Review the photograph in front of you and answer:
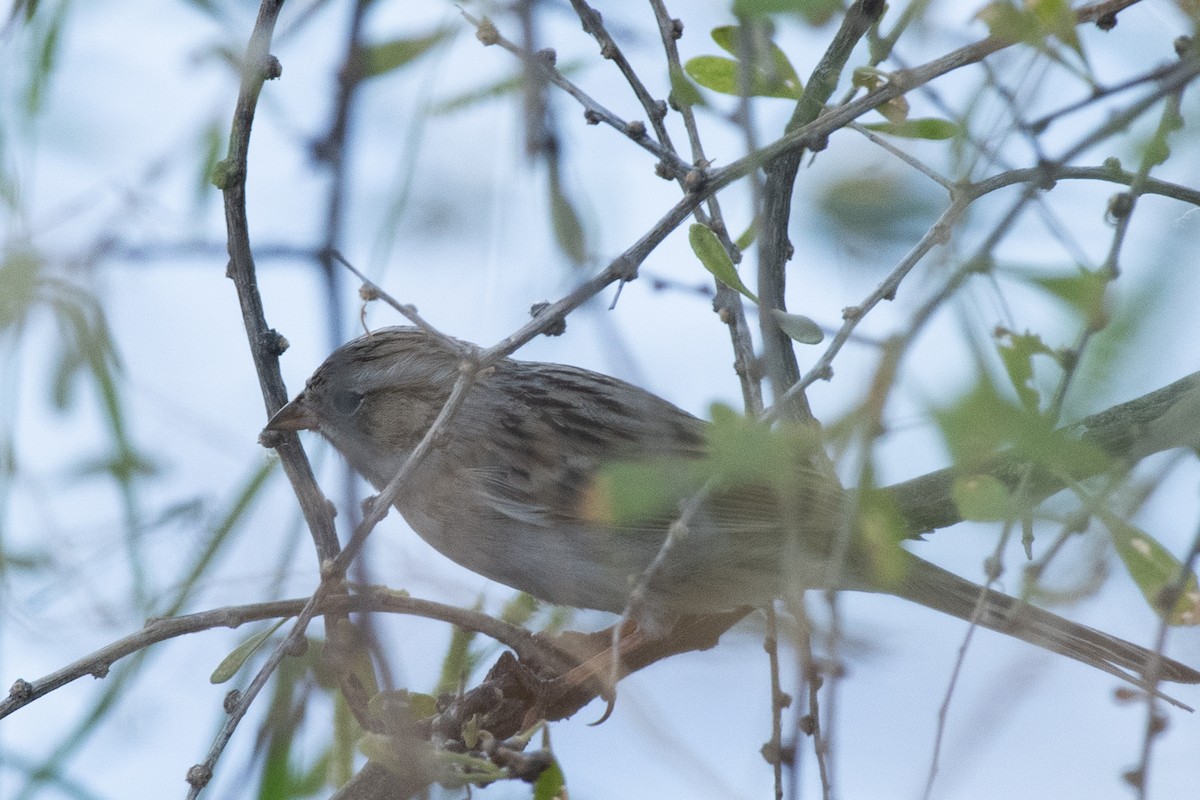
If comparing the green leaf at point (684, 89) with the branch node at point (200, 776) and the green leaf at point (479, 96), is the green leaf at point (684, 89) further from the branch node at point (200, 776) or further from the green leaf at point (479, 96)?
the branch node at point (200, 776)

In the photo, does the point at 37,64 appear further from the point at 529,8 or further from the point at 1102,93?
the point at 1102,93

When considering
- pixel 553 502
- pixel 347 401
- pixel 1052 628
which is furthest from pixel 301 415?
pixel 1052 628

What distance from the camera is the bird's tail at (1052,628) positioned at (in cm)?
273

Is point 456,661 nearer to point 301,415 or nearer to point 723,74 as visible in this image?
point 301,415

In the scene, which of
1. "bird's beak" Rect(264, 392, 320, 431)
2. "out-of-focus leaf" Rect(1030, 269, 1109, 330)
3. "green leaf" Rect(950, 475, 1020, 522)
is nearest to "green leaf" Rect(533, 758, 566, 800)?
"green leaf" Rect(950, 475, 1020, 522)

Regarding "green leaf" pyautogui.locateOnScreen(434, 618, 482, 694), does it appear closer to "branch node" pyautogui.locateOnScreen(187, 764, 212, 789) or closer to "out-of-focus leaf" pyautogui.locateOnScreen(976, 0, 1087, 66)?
"branch node" pyautogui.locateOnScreen(187, 764, 212, 789)

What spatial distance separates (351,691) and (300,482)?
471mm

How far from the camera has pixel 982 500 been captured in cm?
149

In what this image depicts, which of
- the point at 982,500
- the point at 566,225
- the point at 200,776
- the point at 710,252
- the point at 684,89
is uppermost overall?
the point at 684,89

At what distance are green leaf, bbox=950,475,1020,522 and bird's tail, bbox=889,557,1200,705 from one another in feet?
2.87

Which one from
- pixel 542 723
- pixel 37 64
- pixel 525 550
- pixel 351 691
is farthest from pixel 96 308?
pixel 525 550

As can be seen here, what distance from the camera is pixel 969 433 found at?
3.67 feet

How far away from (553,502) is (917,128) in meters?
1.60

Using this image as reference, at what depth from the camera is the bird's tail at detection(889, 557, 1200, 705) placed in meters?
2.73
